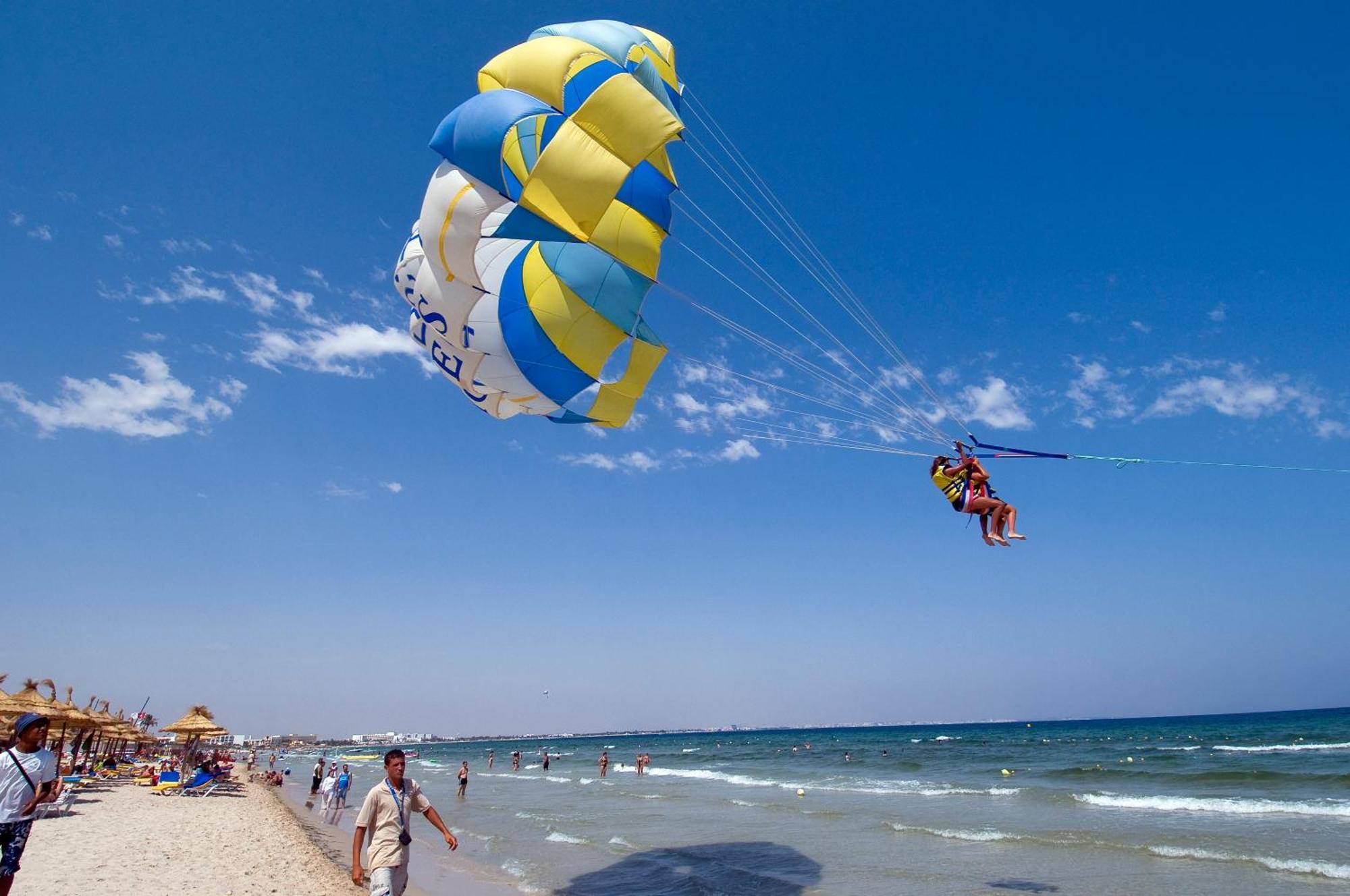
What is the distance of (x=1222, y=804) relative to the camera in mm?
17266

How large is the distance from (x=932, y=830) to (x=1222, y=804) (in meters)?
7.58

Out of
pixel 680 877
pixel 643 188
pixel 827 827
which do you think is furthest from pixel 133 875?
pixel 827 827

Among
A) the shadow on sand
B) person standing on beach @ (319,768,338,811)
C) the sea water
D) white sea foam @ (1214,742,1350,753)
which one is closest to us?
the shadow on sand

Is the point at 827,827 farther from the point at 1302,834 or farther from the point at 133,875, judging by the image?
the point at 133,875

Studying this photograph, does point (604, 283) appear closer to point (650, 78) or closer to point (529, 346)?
point (529, 346)

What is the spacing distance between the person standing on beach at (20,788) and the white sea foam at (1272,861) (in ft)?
44.0

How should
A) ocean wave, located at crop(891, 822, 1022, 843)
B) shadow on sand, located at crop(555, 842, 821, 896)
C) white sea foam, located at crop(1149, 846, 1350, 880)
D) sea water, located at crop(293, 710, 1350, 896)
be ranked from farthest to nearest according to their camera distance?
1. ocean wave, located at crop(891, 822, 1022, 843)
2. sea water, located at crop(293, 710, 1350, 896)
3. shadow on sand, located at crop(555, 842, 821, 896)
4. white sea foam, located at crop(1149, 846, 1350, 880)

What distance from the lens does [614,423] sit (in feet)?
30.9

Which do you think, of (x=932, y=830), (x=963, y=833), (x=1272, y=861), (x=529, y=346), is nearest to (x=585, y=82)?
(x=529, y=346)

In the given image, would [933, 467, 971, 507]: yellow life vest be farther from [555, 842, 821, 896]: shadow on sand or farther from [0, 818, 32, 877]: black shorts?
[0, 818, 32, 877]: black shorts

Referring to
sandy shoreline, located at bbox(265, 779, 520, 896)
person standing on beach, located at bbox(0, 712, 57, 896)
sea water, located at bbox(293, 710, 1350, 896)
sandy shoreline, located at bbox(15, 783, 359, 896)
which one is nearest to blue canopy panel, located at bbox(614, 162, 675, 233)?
person standing on beach, located at bbox(0, 712, 57, 896)

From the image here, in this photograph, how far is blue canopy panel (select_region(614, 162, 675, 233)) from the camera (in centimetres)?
848

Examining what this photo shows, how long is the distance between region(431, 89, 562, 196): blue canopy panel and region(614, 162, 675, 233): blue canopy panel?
1067 millimetres

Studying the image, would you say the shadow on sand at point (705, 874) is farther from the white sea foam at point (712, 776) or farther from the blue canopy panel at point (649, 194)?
the white sea foam at point (712, 776)
